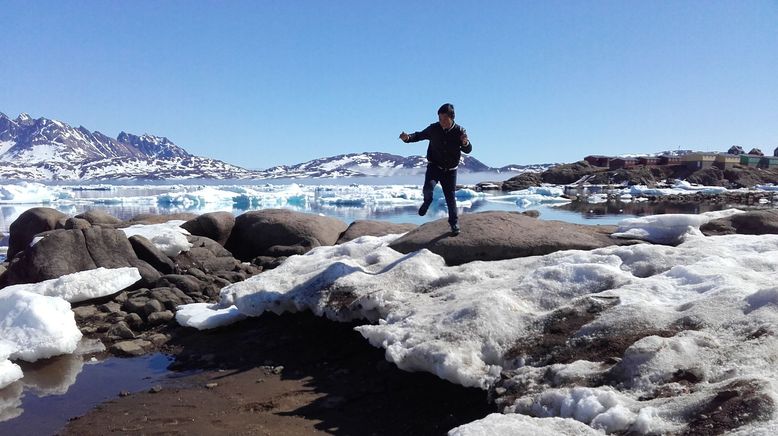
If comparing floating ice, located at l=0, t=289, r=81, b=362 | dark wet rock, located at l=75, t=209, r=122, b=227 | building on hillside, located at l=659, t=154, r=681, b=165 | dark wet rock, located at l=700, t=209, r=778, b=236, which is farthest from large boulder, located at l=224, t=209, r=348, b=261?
building on hillside, located at l=659, t=154, r=681, b=165

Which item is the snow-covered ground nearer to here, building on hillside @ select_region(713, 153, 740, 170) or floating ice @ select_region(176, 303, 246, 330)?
floating ice @ select_region(176, 303, 246, 330)

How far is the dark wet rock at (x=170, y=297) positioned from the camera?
8.15 metres

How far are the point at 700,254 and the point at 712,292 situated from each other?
1587mm

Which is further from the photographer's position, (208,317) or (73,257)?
(73,257)

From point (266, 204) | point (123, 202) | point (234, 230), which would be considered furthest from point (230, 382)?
point (123, 202)

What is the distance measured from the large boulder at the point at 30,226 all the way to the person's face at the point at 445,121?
10.4 meters

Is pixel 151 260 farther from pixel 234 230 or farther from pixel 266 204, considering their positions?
pixel 266 204

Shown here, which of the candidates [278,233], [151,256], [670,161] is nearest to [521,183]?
[670,161]

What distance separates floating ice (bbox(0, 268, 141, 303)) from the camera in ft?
26.3

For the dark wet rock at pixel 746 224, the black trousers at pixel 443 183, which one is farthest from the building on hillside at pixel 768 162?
the black trousers at pixel 443 183

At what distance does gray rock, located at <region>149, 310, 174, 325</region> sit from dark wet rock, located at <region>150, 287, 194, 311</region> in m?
0.31

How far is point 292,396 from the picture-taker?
5133mm

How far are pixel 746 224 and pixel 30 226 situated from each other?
1517 cm

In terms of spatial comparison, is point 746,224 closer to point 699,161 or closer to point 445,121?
point 445,121
